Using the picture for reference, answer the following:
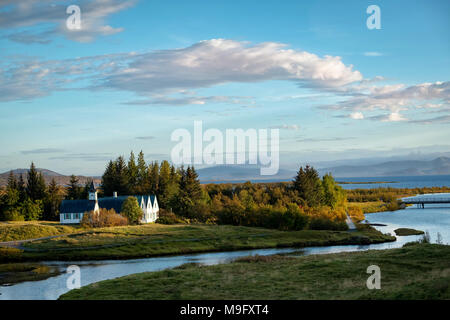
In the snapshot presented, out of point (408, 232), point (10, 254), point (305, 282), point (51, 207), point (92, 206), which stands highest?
point (92, 206)

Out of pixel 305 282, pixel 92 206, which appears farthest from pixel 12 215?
pixel 305 282

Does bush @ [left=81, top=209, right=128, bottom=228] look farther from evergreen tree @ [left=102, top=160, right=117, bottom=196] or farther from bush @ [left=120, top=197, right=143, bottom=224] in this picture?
evergreen tree @ [left=102, top=160, right=117, bottom=196]

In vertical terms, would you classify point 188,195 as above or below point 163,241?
above

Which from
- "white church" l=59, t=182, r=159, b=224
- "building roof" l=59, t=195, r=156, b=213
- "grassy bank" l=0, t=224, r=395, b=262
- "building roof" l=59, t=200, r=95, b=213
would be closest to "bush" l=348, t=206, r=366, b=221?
"grassy bank" l=0, t=224, r=395, b=262

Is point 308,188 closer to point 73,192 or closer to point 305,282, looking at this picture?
point 73,192

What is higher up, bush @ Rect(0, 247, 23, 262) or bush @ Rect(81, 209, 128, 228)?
bush @ Rect(81, 209, 128, 228)

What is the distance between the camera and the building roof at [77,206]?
73.1m

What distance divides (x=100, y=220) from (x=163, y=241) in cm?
1572

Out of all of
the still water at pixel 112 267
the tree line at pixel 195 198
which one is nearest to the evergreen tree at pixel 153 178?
the tree line at pixel 195 198

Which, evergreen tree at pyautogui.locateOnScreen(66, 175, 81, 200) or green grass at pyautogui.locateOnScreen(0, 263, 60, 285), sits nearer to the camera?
green grass at pyautogui.locateOnScreen(0, 263, 60, 285)

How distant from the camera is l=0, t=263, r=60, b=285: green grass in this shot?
33.3 meters

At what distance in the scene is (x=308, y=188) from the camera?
8906 centimetres
